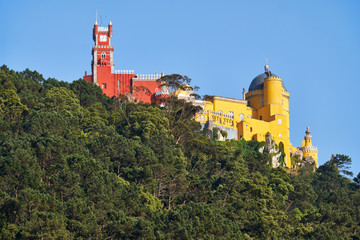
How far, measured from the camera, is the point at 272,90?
79.1 metres

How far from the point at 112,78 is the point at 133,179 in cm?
2428

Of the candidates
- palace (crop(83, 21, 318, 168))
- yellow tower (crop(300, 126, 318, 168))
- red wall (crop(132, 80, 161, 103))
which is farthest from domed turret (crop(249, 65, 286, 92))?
red wall (crop(132, 80, 161, 103))

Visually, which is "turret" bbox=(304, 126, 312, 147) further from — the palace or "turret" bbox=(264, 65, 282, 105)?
"turret" bbox=(264, 65, 282, 105)

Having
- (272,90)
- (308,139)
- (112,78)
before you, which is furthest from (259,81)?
(112,78)

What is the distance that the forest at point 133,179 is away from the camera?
43.9m

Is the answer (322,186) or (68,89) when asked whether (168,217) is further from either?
(322,186)

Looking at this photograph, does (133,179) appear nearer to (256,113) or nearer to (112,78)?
(112,78)

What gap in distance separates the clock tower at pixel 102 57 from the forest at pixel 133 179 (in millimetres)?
2685

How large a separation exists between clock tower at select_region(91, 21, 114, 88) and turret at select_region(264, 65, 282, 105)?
15458 mm

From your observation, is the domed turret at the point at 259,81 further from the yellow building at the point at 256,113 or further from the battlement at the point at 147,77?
the battlement at the point at 147,77

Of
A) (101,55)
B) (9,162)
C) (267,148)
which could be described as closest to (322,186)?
(267,148)

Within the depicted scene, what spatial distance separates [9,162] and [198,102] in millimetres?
30633

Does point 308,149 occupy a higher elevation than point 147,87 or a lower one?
lower

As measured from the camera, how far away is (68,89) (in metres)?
70.2
